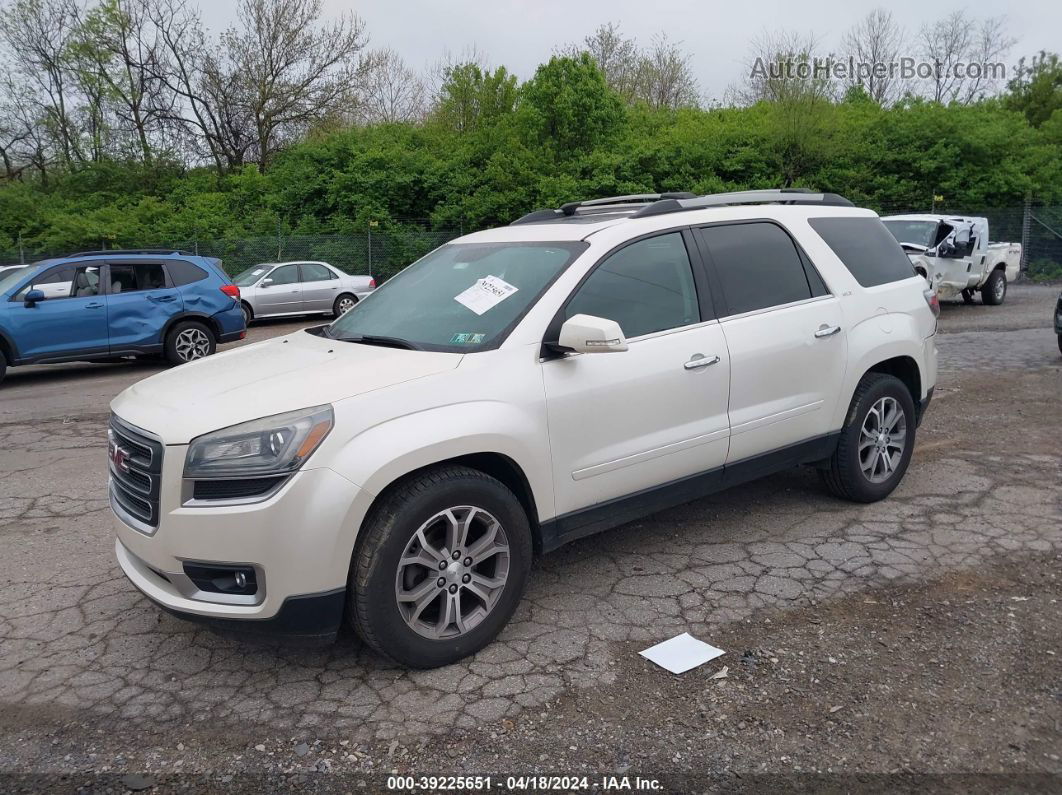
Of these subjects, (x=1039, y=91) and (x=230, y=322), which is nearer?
(x=230, y=322)

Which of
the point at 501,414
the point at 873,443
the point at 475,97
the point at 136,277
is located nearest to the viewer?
the point at 501,414

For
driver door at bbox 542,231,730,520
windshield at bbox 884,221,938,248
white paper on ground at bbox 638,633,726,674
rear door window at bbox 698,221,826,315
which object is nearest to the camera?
white paper on ground at bbox 638,633,726,674

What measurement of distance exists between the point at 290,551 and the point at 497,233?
2284 millimetres

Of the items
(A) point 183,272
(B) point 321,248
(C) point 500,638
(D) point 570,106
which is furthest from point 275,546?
(D) point 570,106

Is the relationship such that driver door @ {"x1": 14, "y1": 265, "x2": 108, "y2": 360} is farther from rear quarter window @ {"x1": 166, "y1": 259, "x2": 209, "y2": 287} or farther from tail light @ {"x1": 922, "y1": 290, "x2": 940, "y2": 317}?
tail light @ {"x1": 922, "y1": 290, "x2": 940, "y2": 317}

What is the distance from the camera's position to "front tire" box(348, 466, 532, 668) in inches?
125

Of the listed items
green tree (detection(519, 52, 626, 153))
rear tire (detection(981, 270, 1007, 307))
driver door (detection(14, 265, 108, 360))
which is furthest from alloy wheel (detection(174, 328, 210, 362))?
green tree (detection(519, 52, 626, 153))

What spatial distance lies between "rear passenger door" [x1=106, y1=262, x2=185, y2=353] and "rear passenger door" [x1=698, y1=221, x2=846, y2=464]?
31.6 feet

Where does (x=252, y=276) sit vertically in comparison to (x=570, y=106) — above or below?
below

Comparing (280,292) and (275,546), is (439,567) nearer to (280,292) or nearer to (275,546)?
(275,546)

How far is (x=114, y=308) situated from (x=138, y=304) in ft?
1.04

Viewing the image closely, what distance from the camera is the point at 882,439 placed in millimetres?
5156

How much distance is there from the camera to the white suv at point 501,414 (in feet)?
10.2

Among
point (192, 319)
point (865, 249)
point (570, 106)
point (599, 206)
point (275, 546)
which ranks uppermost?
point (570, 106)
